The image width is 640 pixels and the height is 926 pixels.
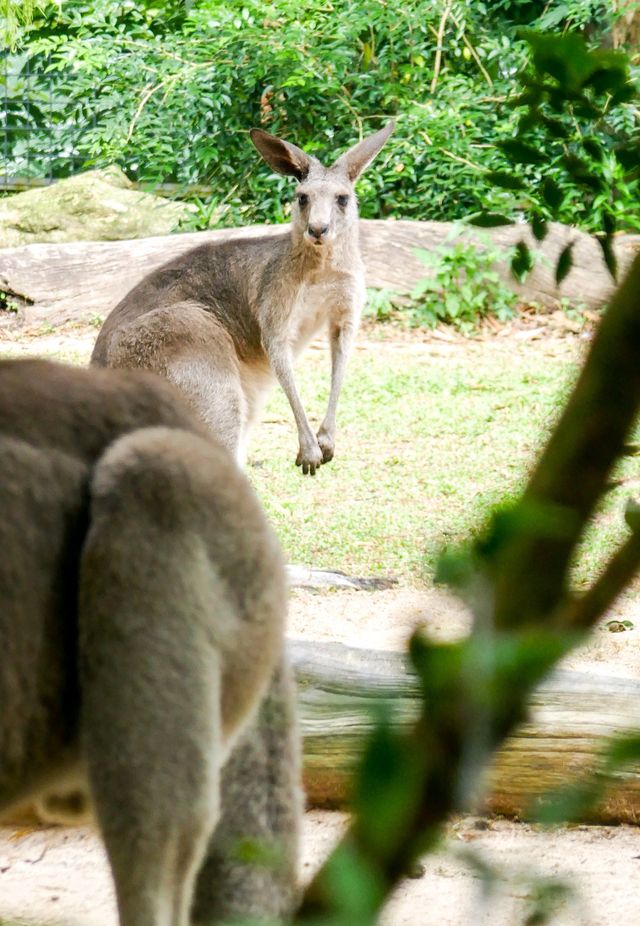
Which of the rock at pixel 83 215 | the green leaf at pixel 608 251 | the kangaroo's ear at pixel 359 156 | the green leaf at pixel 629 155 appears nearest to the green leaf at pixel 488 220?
the green leaf at pixel 608 251

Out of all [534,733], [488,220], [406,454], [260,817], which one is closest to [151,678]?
[260,817]

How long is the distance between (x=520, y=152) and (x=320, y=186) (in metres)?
6.42

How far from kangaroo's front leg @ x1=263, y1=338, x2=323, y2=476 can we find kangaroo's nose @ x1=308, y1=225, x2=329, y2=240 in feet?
2.02

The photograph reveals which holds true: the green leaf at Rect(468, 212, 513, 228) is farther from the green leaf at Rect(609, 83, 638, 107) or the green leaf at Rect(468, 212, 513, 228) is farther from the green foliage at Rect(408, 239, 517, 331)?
the green foliage at Rect(408, 239, 517, 331)

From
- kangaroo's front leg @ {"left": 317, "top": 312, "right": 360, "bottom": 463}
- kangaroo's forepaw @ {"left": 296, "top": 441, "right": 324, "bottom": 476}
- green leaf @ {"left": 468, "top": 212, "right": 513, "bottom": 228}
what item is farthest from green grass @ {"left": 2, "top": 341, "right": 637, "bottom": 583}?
green leaf @ {"left": 468, "top": 212, "right": 513, "bottom": 228}

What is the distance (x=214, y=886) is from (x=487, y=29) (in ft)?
43.9

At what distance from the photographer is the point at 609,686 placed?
149 inches

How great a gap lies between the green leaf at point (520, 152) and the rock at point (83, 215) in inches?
481

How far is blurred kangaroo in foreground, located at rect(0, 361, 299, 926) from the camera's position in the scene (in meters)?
1.71

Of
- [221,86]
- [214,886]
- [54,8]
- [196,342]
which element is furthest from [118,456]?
[54,8]

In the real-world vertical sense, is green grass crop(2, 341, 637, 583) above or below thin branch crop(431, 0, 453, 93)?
below

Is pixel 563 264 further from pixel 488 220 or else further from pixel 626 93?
pixel 626 93

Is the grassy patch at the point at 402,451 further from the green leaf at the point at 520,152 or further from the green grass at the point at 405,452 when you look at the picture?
the green leaf at the point at 520,152

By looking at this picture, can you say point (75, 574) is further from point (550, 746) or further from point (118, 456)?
point (550, 746)
